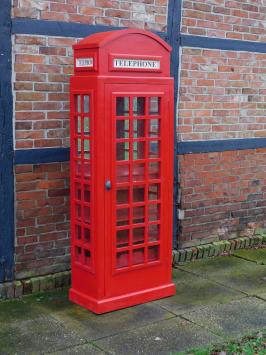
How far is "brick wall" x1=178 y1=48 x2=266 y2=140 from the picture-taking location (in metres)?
6.34

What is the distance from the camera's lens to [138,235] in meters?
5.16

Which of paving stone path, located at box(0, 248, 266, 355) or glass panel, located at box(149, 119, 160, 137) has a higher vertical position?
glass panel, located at box(149, 119, 160, 137)

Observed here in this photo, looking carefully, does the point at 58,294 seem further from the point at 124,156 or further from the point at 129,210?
the point at 124,156

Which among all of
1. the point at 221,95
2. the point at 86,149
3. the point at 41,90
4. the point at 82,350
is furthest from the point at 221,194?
the point at 82,350

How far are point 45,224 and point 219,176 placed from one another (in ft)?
7.68

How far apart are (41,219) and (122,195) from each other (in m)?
0.89

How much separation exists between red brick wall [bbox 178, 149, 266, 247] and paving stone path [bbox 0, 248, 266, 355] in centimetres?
93

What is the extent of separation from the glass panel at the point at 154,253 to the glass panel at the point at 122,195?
570mm

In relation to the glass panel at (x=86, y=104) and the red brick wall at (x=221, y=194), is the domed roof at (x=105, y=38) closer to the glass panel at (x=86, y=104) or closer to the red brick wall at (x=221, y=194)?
the glass panel at (x=86, y=104)

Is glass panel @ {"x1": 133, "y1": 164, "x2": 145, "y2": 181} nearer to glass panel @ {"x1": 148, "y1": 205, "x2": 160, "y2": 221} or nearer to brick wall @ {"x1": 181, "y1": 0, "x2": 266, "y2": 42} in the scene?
glass panel @ {"x1": 148, "y1": 205, "x2": 160, "y2": 221}

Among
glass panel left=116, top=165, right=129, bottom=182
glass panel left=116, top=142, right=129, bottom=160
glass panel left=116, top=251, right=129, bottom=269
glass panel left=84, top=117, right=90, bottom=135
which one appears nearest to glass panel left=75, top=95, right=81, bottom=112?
glass panel left=84, top=117, right=90, bottom=135

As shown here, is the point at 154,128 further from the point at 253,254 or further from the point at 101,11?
the point at 253,254

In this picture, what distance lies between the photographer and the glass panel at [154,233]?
5238 millimetres

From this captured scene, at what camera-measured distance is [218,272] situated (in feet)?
20.1
